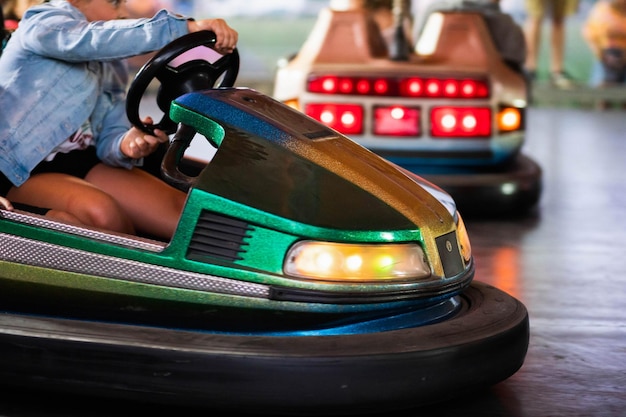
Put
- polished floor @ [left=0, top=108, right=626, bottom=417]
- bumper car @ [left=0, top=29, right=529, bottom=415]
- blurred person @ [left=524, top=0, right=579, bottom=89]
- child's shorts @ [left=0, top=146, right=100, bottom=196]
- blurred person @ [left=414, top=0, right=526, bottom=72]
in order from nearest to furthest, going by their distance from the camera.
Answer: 1. bumper car @ [left=0, top=29, right=529, bottom=415]
2. polished floor @ [left=0, top=108, right=626, bottom=417]
3. child's shorts @ [left=0, top=146, right=100, bottom=196]
4. blurred person @ [left=414, top=0, right=526, bottom=72]
5. blurred person @ [left=524, top=0, right=579, bottom=89]

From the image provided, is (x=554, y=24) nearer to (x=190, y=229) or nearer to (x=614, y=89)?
(x=614, y=89)

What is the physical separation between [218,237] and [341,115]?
8.56ft

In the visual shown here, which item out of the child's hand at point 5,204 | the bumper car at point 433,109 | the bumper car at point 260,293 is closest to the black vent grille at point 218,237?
the bumper car at point 260,293

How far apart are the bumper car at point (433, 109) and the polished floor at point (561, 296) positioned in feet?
0.69

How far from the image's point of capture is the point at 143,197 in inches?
120

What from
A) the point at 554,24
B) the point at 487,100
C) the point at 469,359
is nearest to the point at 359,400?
the point at 469,359

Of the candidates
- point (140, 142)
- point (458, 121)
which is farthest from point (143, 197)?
point (458, 121)

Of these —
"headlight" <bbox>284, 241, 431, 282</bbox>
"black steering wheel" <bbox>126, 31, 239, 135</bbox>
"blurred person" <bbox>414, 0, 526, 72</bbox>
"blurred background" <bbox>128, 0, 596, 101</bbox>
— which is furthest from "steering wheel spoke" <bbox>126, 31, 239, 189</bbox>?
"blurred background" <bbox>128, 0, 596, 101</bbox>

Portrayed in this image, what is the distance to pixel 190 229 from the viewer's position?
8.43 feet

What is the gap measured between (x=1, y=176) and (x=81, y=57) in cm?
34

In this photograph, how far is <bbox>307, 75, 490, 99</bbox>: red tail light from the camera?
5.07 meters

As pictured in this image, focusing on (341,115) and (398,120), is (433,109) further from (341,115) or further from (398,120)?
(341,115)

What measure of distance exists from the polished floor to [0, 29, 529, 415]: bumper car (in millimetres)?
124

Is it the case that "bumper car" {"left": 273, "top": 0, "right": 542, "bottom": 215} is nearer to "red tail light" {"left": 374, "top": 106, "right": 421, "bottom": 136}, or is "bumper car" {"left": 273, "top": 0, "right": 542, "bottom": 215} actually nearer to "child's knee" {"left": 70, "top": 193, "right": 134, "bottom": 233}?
"red tail light" {"left": 374, "top": 106, "right": 421, "bottom": 136}
